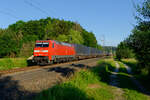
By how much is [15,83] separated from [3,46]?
131 feet

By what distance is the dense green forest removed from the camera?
4747 cm

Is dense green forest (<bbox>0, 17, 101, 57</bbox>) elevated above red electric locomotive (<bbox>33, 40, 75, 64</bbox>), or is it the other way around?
dense green forest (<bbox>0, 17, 101, 57</bbox>)

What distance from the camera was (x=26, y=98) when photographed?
8109mm

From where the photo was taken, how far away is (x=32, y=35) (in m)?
76.8

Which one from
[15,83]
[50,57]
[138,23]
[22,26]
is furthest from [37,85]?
[22,26]

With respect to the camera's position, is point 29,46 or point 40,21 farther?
point 40,21

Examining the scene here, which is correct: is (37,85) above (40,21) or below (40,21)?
below

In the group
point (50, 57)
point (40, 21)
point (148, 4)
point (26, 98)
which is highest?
point (40, 21)

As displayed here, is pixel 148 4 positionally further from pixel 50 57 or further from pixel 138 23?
pixel 50 57

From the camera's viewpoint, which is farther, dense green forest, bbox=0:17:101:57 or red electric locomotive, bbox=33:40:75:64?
dense green forest, bbox=0:17:101:57

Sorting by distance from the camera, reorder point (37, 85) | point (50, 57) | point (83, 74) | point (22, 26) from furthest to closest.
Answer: point (22, 26), point (50, 57), point (83, 74), point (37, 85)

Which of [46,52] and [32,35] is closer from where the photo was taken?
[46,52]

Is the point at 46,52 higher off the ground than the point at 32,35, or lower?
lower

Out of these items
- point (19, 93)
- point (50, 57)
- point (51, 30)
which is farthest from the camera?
point (51, 30)
